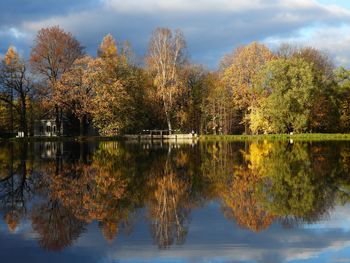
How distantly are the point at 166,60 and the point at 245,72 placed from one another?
10.9 m

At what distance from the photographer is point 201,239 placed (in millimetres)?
8797

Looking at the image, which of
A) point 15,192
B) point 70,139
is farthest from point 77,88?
point 15,192

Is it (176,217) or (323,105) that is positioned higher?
Result: (323,105)

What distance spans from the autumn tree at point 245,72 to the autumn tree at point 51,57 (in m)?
21.8

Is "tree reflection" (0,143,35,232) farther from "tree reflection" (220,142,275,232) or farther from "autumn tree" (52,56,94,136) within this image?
"autumn tree" (52,56,94,136)

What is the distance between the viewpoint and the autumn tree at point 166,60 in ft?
217

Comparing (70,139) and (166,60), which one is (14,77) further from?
(166,60)

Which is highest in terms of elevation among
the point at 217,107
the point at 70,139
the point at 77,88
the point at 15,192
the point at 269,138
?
the point at 77,88

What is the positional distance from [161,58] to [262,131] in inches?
697

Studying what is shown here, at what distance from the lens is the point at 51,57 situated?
210ft

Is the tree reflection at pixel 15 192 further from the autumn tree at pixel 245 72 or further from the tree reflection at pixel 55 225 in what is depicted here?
the autumn tree at pixel 245 72

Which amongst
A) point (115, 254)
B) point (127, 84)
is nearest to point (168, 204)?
point (115, 254)

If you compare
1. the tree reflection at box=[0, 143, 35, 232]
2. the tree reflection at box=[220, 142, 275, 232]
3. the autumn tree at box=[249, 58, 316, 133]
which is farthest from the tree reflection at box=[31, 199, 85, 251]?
the autumn tree at box=[249, 58, 316, 133]

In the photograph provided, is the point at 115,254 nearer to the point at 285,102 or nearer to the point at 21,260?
the point at 21,260
